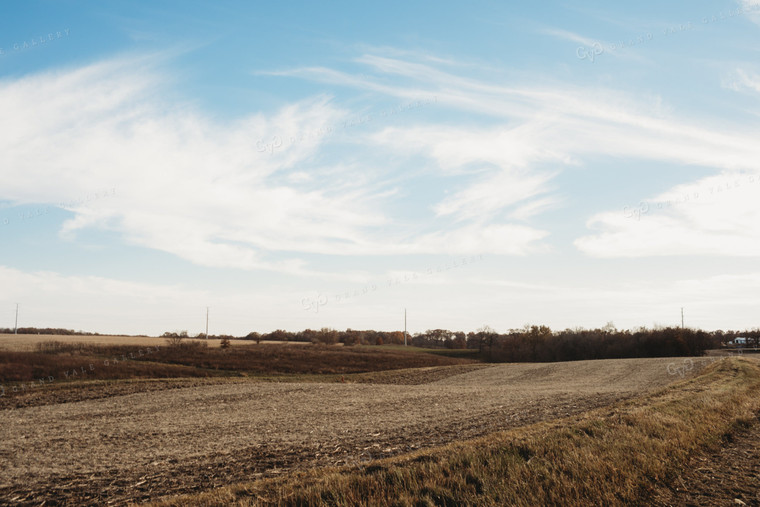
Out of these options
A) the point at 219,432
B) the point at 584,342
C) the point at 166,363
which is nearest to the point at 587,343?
the point at 584,342

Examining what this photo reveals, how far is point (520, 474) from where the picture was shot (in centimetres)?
1038

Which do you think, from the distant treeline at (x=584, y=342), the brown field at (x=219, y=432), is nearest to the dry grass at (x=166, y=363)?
the brown field at (x=219, y=432)

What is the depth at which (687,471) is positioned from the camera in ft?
38.9

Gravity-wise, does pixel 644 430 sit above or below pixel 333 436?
above

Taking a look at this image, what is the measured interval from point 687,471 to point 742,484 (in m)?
1.13

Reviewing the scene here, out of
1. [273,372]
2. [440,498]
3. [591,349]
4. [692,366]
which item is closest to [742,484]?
[440,498]

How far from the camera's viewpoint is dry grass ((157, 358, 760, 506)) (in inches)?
373

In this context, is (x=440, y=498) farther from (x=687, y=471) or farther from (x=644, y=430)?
(x=644, y=430)

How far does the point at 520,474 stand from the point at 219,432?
625 inches

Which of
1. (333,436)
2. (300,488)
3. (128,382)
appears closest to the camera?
(300,488)

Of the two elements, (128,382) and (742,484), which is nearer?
(742,484)

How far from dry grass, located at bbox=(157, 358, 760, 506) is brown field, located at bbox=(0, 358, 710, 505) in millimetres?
3514

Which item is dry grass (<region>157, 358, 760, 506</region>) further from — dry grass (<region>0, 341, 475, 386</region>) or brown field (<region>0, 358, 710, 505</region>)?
dry grass (<region>0, 341, 475, 386</region>)

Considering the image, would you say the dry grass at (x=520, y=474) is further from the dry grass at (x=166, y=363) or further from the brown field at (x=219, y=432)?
the dry grass at (x=166, y=363)
